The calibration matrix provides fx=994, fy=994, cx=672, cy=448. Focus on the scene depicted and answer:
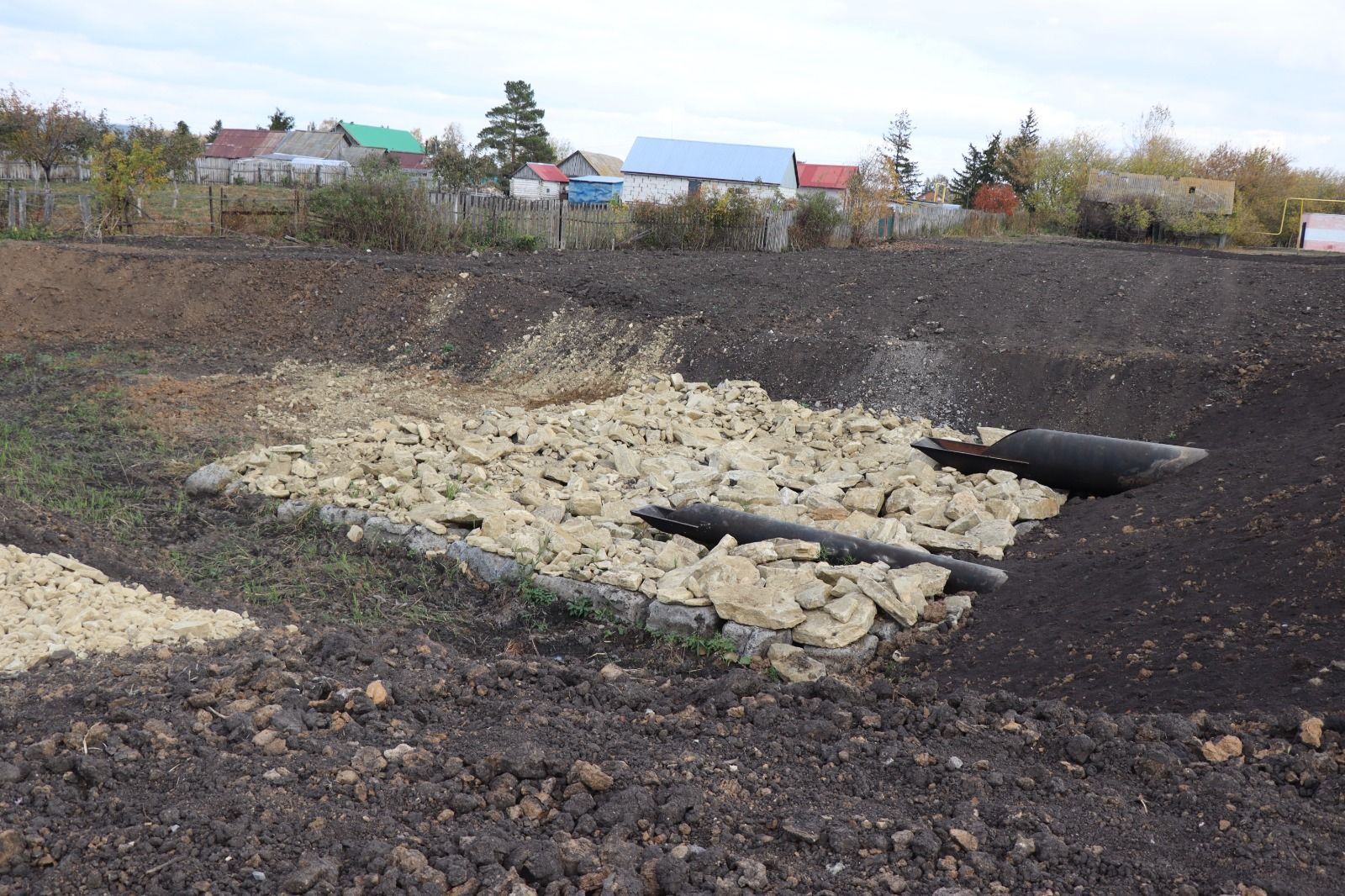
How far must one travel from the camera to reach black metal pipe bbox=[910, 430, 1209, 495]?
7477 mm

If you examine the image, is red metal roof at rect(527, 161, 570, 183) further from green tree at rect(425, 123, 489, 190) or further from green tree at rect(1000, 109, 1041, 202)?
green tree at rect(1000, 109, 1041, 202)

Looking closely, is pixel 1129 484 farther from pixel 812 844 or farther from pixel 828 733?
pixel 812 844

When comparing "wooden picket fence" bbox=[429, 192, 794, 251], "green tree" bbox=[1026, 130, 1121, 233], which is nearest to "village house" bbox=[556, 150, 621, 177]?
"green tree" bbox=[1026, 130, 1121, 233]

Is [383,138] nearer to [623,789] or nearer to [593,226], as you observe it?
[593,226]

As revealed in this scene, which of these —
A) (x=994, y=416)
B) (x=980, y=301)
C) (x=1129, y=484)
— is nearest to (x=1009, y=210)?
(x=980, y=301)

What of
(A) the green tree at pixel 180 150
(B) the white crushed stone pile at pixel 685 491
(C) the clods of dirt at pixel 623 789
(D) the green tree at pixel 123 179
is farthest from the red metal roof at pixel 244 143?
(C) the clods of dirt at pixel 623 789

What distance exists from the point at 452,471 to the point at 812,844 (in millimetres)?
5386

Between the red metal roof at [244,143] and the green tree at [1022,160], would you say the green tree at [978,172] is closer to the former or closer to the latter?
the green tree at [1022,160]

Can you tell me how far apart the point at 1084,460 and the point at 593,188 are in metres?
38.6

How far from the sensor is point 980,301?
521 inches

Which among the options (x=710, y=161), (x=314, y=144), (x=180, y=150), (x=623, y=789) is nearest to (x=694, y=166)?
(x=710, y=161)

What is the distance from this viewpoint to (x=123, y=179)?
62.9 feet

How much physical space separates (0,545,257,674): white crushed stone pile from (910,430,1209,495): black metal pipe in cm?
572

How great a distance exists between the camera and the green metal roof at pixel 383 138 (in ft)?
176
